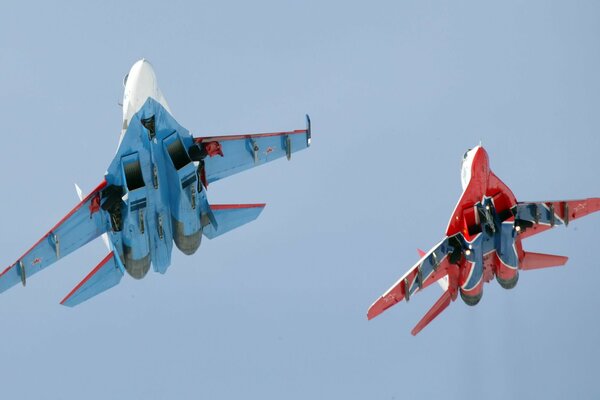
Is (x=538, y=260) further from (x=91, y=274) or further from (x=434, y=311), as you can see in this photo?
(x=91, y=274)

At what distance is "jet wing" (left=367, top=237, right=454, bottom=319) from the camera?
4366 cm

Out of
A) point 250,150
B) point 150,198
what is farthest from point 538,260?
point 150,198

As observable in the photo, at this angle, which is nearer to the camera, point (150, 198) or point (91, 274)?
point (150, 198)

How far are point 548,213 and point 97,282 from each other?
14922 millimetres

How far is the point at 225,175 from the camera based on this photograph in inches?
1697

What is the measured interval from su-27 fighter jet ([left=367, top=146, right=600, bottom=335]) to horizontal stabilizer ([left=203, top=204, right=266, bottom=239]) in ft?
16.5

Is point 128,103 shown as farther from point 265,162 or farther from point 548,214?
point 548,214

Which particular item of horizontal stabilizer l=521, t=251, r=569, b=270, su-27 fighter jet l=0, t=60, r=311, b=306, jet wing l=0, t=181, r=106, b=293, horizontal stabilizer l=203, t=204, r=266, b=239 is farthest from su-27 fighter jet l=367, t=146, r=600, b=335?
jet wing l=0, t=181, r=106, b=293

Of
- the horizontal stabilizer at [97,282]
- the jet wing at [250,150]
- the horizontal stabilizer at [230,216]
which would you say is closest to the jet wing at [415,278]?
the horizontal stabilizer at [230,216]

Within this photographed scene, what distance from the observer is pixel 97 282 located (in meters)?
42.2

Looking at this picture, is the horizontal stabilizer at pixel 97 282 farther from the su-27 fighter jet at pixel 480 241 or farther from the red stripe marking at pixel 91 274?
the su-27 fighter jet at pixel 480 241

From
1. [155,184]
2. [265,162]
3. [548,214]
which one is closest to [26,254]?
[155,184]

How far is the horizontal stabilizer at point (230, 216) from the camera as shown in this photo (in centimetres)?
4284

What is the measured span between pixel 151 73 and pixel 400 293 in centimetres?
1162
